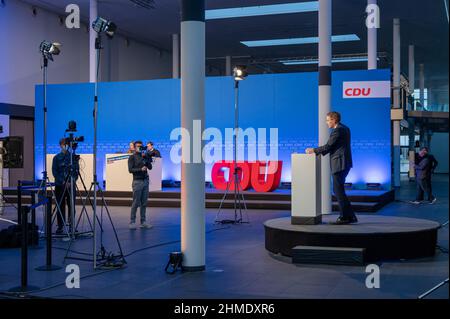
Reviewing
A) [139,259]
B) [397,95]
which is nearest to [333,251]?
[139,259]

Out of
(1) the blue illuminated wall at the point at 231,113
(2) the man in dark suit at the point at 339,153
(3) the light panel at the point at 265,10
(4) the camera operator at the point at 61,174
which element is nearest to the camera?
(2) the man in dark suit at the point at 339,153

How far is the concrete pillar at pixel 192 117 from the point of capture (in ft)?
21.3

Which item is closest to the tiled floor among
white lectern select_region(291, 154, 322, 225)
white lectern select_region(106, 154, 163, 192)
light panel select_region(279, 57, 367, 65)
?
white lectern select_region(291, 154, 322, 225)

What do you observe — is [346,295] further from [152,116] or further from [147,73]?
[147,73]

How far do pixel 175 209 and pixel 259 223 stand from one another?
146 inches

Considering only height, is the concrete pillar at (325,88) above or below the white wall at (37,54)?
below

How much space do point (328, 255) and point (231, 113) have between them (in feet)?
36.7

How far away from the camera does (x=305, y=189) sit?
787cm

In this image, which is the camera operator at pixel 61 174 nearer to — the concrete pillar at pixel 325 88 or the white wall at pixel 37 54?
the concrete pillar at pixel 325 88

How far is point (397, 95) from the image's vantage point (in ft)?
65.1

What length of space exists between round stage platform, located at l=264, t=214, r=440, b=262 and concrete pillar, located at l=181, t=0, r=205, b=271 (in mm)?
1384

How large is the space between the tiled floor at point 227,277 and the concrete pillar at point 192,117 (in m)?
0.37

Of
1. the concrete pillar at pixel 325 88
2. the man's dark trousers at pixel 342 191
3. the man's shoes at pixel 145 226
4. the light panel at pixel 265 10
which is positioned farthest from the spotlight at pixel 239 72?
the light panel at pixel 265 10

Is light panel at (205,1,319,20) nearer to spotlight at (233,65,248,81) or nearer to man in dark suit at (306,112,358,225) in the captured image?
spotlight at (233,65,248,81)
